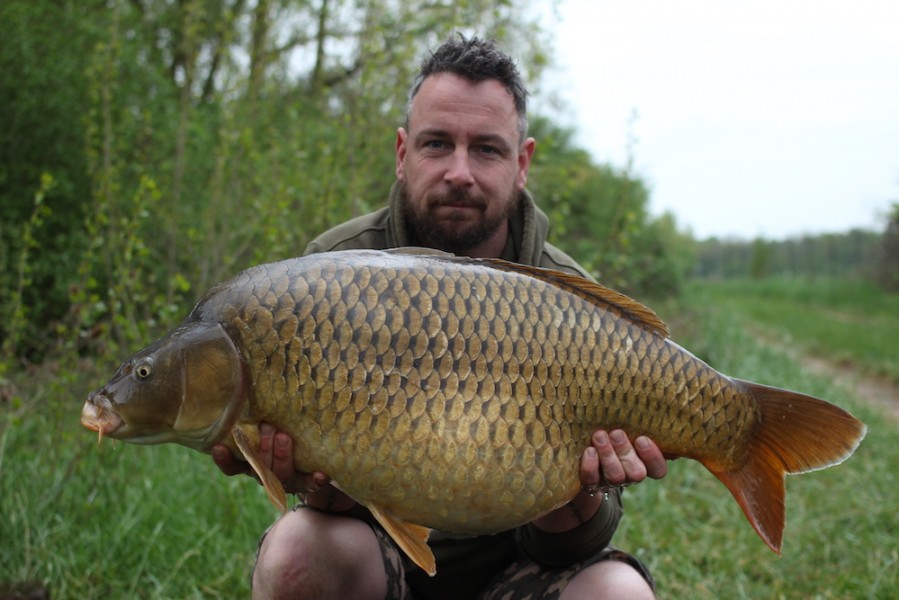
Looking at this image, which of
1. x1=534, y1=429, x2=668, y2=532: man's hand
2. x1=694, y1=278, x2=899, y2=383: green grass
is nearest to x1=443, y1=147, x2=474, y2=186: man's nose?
x1=534, y1=429, x2=668, y2=532: man's hand

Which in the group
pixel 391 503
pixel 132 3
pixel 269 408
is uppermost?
pixel 132 3

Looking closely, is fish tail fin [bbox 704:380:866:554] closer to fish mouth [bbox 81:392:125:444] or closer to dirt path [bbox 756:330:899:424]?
fish mouth [bbox 81:392:125:444]

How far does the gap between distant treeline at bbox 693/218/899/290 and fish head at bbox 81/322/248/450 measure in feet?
47.6

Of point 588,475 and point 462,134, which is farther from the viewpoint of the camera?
A: point 462,134

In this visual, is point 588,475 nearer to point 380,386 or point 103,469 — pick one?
point 380,386

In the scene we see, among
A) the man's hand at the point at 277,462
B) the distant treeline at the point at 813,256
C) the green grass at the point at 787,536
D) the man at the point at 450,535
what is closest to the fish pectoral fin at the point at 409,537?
the man's hand at the point at 277,462

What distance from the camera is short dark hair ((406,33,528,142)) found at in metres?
1.84

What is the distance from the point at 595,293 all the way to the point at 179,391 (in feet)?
2.26

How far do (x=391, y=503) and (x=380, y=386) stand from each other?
188 millimetres

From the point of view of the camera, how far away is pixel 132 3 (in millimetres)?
7914

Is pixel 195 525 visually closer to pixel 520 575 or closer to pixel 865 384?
pixel 520 575

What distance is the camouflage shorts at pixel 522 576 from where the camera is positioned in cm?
167

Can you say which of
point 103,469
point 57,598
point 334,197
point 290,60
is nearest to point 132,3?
point 290,60

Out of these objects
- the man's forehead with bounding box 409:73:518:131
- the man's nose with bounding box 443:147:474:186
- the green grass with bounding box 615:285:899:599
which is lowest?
the green grass with bounding box 615:285:899:599
